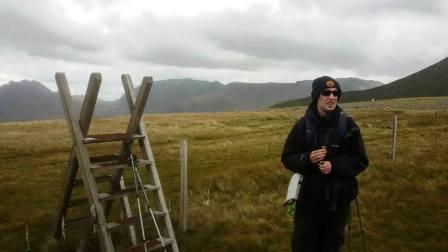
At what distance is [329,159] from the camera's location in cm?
564

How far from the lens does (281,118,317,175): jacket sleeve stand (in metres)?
5.65

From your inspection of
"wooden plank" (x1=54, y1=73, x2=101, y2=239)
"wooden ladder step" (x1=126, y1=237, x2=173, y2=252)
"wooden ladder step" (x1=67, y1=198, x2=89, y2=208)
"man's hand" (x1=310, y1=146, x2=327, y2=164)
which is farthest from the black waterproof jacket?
"wooden ladder step" (x1=67, y1=198, x2=89, y2=208)

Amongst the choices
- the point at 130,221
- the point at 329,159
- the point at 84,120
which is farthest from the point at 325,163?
the point at 84,120

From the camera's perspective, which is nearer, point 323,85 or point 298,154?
point 323,85

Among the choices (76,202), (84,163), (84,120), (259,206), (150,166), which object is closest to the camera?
(84,163)

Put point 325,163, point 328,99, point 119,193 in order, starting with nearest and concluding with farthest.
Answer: point 325,163, point 328,99, point 119,193

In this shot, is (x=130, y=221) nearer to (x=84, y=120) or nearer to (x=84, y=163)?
(x=84, y=163)

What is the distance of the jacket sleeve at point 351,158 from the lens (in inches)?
219

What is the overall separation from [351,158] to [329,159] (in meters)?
0.29

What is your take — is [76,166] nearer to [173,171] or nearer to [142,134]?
[142,134]

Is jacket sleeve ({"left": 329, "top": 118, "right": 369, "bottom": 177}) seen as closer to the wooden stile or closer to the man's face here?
the man's face

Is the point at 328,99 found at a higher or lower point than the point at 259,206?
higher

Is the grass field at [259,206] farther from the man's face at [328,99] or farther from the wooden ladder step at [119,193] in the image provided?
the man's face at [328,99]

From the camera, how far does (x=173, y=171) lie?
66.1ft
